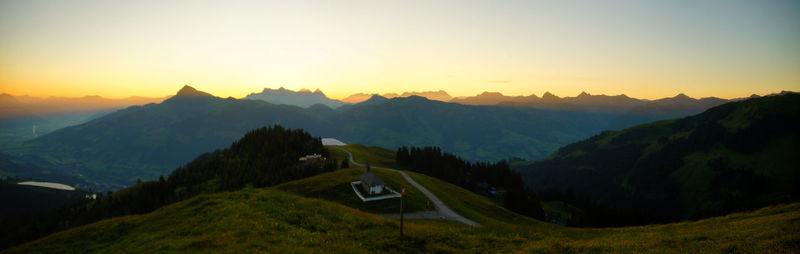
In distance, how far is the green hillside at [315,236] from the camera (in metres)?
22.7

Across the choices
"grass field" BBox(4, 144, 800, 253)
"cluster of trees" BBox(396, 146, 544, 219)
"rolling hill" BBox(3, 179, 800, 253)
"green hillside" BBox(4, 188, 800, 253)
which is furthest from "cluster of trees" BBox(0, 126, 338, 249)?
"rolling hill" BBox(3, 179, 800, 253)

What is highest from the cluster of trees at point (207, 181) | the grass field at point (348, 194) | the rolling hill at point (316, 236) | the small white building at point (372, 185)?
the rolling hill at point (316, 236)

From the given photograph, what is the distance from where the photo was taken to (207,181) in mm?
117000

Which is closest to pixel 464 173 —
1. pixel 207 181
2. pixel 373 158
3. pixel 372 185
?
pixel 373 158

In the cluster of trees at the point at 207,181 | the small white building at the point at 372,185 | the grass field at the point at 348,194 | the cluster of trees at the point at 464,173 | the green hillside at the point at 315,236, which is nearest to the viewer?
the green hillside at the point at 315,236

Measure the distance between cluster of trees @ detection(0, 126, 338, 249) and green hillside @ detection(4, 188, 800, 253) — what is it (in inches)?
2257

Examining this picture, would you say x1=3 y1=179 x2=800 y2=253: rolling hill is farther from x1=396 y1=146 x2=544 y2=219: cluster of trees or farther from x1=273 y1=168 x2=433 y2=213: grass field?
x1=396 y1=146 x2=544 y2=219: cluster of trees

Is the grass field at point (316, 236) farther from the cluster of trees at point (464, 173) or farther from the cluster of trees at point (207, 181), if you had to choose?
the cluster of trees at point (464, 173)

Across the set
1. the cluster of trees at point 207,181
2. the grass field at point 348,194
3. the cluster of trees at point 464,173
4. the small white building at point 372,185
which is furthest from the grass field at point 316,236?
the cluster of trees at point 464,173

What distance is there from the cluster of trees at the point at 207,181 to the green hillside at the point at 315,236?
5733cm

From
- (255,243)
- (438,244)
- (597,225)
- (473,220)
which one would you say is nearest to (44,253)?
(255,243)

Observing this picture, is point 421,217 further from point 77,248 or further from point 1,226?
point 1,226

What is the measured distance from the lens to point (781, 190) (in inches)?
6875

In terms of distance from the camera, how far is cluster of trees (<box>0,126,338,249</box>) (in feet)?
325
